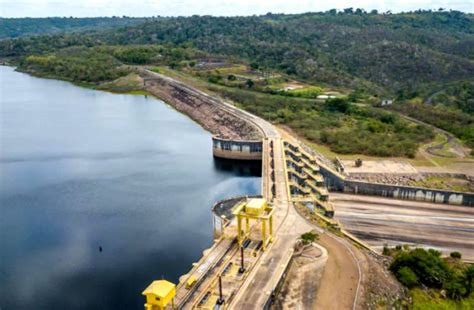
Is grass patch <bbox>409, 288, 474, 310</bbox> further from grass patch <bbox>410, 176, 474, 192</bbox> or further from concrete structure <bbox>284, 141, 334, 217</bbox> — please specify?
grass patch <bbox>410, 176, 474, 192</bbox>

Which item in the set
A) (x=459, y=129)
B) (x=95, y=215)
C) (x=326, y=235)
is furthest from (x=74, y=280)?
(x=459, y=129)

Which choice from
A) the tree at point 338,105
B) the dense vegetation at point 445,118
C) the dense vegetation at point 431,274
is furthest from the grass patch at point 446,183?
the tree at point 338,105

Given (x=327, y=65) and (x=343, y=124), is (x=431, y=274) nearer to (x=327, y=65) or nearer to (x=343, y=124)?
(x=343, y=124)

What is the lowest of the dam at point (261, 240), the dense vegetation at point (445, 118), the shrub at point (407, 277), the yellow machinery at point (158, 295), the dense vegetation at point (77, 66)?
the shrub at point (407, 277)

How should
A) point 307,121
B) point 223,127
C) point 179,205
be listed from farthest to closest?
point 223,127, point 307,121, point 179,205

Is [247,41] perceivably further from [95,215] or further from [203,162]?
[95,215]

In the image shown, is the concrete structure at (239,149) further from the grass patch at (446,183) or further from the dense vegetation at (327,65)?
the grass patch at (446,183)
